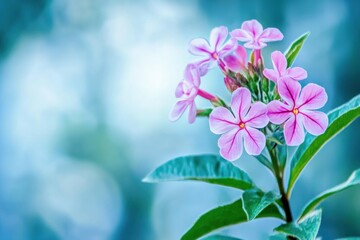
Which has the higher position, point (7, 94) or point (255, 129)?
point (7, 94)

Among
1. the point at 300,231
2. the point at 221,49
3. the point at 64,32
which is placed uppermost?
the point at 64,32

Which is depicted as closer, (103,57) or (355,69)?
(355,69)

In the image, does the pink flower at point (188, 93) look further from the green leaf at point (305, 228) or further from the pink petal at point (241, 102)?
the green leaf at point (305, 228)

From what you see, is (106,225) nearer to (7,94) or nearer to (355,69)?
(7,94)

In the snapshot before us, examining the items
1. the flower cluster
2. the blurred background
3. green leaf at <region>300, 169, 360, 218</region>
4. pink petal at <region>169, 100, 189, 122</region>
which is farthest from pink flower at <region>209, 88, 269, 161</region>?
the blurred background

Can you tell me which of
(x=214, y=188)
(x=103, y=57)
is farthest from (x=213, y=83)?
(x=103, y=57)

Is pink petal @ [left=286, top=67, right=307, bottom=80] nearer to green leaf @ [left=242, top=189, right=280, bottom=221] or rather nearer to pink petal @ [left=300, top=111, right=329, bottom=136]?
pink petal @ [left=300, top=111, right=329, bottom=136]

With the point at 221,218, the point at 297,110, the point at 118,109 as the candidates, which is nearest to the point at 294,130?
the point at 297,110

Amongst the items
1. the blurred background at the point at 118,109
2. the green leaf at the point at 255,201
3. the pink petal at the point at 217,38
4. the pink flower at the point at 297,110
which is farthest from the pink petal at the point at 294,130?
the blurred background at the point at 118,109
